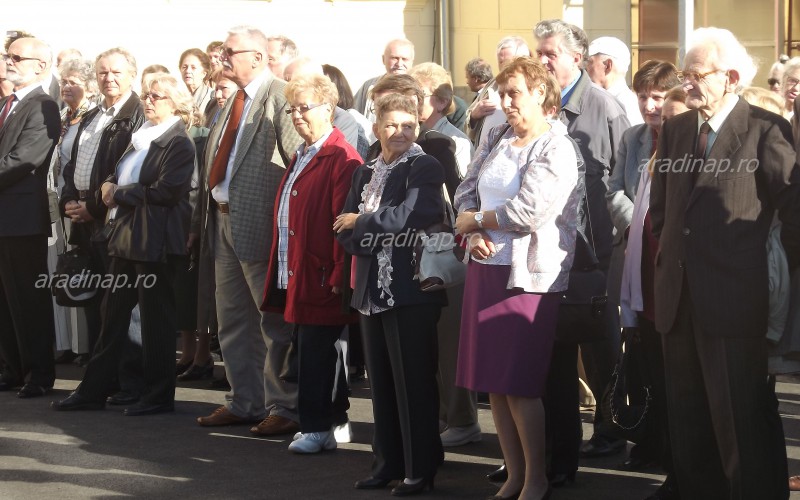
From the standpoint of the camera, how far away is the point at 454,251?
6035mm

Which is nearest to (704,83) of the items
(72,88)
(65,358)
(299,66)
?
(299,66)

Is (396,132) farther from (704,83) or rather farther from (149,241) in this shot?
(149,241)

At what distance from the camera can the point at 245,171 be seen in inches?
294

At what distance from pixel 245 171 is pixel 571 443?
2.44 metres

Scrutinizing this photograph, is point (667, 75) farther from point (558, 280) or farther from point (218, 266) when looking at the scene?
point (218, 266)

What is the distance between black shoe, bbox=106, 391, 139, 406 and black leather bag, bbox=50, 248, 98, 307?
68cm

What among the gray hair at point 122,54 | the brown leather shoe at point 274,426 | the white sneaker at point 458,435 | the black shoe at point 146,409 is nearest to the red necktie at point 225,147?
the gray hair at point 122,54

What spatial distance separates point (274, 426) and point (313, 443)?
0.55 m

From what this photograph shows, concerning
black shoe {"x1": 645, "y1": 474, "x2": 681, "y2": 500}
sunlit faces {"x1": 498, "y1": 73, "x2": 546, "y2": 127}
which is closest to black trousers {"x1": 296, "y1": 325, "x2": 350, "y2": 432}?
sunlit faces {"x1": 498, "y1": 73, "x2": 546, "y2": 127}

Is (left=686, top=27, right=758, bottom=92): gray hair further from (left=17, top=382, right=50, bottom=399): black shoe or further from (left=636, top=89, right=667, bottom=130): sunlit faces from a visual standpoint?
(left=17, top=382, right=50, bottom=399): black shoe

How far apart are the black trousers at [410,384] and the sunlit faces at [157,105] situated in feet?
8.38

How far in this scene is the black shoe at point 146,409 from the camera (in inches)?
319

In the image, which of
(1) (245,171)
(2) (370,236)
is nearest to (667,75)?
(2) (370,236)

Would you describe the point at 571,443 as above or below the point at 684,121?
below
